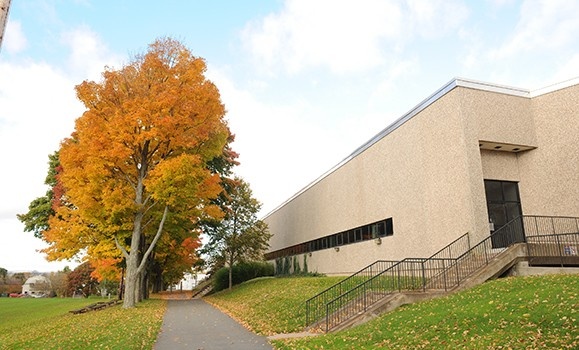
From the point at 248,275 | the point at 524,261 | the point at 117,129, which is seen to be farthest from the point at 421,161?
the point at 248,275

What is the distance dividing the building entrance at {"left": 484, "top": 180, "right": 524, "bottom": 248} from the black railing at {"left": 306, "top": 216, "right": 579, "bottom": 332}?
0.20 ft

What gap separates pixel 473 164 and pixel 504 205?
11.1ft

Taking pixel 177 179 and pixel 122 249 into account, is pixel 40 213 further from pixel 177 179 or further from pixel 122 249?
pixel 177 179

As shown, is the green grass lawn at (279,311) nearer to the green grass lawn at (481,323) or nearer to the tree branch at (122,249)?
the green grass lawn at (481,323)

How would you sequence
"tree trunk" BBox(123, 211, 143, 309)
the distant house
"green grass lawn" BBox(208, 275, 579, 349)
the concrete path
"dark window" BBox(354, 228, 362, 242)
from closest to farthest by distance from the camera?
"green grass lawn" BBox(208, 275, 579, 349), the concrete path, "tree trunk" BBox(123, 211, 143, 309), "dark window" BBox(354, 228, 362, 242), the distant house

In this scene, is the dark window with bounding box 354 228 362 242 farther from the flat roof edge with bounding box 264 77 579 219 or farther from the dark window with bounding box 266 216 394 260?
the flat roof edge with bounding box 264 77 579 219

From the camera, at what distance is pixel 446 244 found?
17344 mm

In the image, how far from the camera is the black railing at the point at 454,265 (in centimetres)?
1310

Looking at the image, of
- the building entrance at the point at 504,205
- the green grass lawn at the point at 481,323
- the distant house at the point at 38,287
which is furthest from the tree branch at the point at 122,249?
the distant house at the point at 38,287

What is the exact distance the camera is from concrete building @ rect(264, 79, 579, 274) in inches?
675

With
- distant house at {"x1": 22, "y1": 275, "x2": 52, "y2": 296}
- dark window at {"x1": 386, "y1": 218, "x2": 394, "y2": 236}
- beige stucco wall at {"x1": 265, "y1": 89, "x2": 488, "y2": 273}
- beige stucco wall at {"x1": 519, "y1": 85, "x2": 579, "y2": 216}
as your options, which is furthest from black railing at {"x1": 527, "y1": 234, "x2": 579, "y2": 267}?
distant house at {"x1": 22, "y1": 275, "x2": 52, "y2": 296}

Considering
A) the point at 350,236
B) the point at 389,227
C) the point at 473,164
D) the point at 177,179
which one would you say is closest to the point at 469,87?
the point at 473,164

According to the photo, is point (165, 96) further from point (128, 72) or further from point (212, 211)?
point (212, 211)

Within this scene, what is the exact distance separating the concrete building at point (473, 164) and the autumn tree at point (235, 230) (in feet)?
44.8
